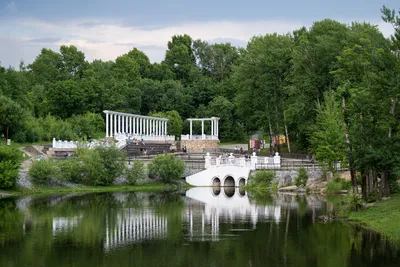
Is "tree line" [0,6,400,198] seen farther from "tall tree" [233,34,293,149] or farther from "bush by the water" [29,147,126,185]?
"bush by the water" [29,147,126,185]

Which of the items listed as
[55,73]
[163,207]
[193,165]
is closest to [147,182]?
[193,165]

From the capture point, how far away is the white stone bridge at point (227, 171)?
236ft

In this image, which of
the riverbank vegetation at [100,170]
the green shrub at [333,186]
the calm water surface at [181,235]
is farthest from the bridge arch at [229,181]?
the calm water surface at [181,235]

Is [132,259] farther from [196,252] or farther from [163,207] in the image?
[163,207]

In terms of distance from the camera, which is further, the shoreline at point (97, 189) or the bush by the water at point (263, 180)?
the bush by the water at point (263, 180)

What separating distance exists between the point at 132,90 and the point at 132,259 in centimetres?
8650

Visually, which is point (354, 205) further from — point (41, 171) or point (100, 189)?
point (41, 171)

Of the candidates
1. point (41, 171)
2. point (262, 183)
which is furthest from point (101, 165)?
point (262, 183)

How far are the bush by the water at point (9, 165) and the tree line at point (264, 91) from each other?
18.7 m

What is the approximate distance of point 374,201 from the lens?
152 feet

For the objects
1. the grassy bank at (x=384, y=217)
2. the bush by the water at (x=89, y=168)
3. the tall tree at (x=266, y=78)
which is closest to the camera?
the grassy bank at (x=384, y=217)

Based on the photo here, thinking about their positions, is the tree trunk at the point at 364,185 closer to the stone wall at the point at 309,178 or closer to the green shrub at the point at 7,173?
the stone wall at the point at 309,178

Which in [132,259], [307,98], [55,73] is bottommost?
[132,259]

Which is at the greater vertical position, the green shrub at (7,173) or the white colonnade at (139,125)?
the white colonnade at (139,125)
